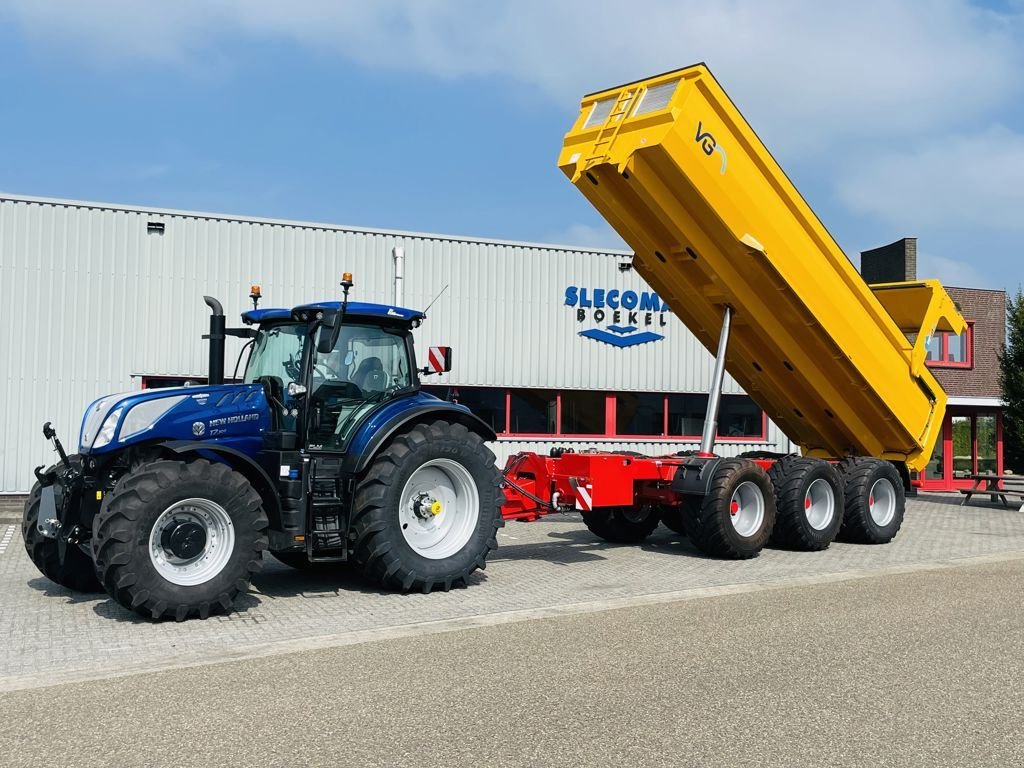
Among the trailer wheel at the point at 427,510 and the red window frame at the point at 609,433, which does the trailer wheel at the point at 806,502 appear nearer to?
the trailer wheel at the point at 427,510

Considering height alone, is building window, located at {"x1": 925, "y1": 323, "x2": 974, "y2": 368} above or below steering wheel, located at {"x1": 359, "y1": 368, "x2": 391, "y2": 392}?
above

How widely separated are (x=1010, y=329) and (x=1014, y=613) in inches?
695

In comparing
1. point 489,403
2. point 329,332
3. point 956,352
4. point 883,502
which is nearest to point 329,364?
point 329,332

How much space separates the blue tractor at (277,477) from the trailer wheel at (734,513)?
2680 millimetres

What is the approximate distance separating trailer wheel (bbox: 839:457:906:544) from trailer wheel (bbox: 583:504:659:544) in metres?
2.33

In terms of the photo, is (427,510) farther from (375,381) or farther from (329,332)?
(329,332)

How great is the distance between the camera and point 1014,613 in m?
7.61

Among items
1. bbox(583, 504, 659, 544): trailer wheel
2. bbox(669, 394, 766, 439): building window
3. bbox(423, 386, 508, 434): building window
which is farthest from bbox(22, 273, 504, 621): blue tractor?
bbox(669, 394, 766, 439): building window

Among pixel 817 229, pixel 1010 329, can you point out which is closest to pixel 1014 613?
pixel 817 229

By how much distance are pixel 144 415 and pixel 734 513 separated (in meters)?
6.17

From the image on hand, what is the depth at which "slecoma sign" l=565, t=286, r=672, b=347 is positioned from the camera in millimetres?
18328

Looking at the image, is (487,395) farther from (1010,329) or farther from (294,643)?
(1010,329)

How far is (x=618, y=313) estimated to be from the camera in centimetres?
1862

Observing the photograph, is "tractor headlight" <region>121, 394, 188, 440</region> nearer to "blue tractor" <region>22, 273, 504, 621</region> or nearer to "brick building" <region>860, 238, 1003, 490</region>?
"blue tractor" <region>22, 273, 504, 621</region>
